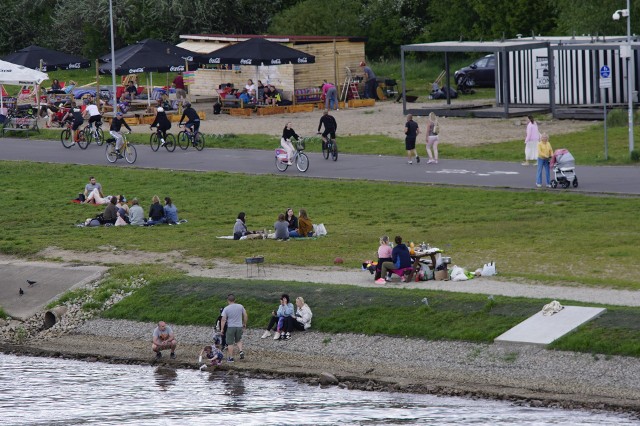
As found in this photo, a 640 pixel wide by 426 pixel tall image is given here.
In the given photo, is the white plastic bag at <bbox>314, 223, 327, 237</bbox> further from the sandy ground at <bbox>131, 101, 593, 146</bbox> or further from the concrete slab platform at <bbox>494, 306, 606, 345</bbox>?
the sandy ground at <bbox>131, 101, 593, 146</bbox>

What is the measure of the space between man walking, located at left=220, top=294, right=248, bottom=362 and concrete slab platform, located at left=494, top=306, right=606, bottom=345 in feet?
16.0

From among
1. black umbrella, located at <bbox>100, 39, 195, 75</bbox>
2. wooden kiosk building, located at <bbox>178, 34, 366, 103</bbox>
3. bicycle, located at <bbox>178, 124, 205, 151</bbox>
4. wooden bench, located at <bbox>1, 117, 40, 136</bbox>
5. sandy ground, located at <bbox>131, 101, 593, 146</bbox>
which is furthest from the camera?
wooden kiosk building, located at <bbox>178, 34, 366, 103</bbox>

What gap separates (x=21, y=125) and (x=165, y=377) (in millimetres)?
32827

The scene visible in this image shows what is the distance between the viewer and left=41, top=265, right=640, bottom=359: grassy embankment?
24094 mm

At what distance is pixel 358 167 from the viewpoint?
145 ft

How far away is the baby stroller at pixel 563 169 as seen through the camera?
1478 inches

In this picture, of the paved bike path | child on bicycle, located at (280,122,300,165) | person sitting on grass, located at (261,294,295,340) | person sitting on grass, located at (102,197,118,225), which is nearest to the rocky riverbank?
person sitting on grass, located at (261,294,295,340)

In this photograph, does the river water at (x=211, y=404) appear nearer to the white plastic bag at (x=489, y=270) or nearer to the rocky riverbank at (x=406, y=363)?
the rocky riverbank at (x=406, y=363)

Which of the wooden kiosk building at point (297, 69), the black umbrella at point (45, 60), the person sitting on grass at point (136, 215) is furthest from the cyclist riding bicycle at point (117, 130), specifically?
the black umbrella at point (45, 60)

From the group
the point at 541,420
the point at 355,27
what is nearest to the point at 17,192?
the point at 541,420

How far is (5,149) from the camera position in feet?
173

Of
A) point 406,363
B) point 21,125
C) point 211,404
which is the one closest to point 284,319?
point 406,363

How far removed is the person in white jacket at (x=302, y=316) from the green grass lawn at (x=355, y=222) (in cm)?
357

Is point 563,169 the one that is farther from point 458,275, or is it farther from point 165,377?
point 165,377
